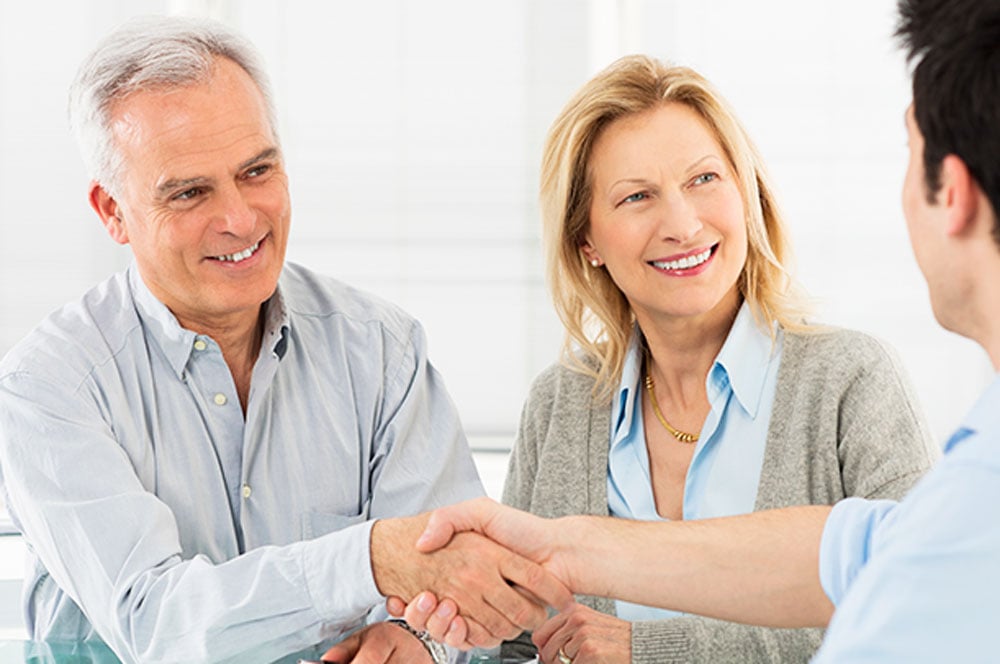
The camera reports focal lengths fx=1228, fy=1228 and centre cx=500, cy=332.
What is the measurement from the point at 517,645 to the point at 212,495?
55 cm

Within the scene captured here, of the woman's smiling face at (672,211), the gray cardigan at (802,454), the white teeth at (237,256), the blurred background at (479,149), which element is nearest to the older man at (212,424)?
the white teeth at (237,256)

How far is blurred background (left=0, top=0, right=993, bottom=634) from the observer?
13.8 feet

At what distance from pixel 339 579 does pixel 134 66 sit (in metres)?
0.87

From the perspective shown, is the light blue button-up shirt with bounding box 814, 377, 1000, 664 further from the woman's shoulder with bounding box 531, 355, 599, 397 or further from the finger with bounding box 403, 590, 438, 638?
the woman's shoulder with bounding box 531, 355, 599, 397

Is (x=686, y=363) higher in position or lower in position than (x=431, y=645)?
higher

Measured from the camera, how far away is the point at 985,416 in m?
1.04

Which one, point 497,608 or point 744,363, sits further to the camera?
point 744,363

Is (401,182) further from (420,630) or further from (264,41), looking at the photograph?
(420,630)

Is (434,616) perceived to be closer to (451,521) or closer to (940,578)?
(451,521)

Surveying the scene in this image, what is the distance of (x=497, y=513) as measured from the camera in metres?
1.90

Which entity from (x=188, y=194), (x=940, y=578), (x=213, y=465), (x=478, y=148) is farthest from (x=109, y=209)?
(x=478, y=148)

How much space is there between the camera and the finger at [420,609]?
1811 millimetres

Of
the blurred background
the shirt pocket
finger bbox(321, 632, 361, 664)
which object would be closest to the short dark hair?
finger bbox(321, 632, 361, 664)

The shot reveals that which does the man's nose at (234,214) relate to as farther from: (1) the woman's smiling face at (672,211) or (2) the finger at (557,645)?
(2) the finger at (557,645)
